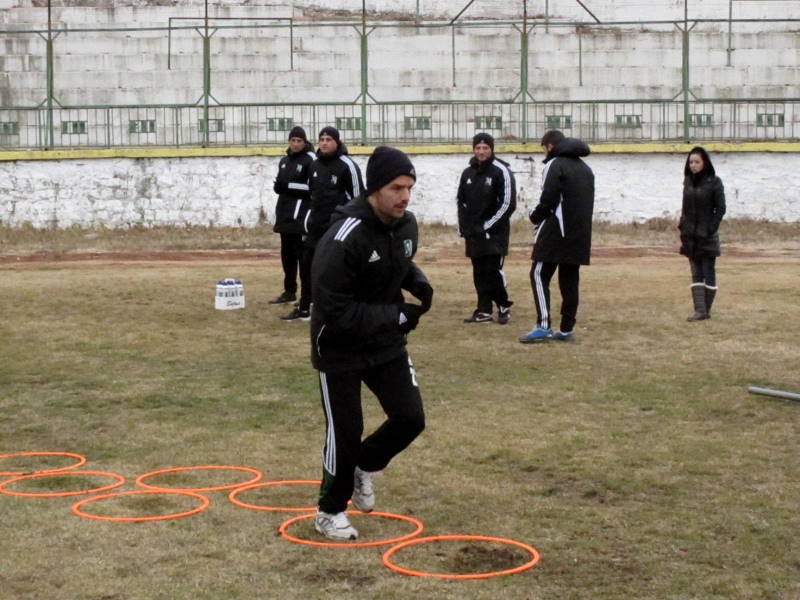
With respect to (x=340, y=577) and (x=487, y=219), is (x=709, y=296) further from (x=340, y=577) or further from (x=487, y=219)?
(x=340, y=577)

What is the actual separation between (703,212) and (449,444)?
650cm

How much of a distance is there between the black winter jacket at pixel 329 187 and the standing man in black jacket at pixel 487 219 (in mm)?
1381

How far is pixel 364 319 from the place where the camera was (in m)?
6.51

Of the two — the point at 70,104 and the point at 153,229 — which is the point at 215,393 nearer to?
the point at 153,229

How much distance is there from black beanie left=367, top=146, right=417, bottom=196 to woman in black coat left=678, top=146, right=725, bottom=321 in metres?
8.34

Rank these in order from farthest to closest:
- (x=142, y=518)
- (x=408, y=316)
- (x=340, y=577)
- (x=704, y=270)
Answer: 1. (x=704, y=270)
2. (x=142, y=518)
3. (x=408, y=316)
4. (x=340, y=577)

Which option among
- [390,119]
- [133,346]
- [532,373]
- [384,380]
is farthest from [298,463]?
[390,119]

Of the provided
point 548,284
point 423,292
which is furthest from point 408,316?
point 548,284

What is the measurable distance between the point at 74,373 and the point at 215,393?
1654 mm

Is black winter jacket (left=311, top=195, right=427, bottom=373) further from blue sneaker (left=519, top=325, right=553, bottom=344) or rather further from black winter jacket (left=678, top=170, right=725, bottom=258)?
black winter jacket (left=678, top=170, right=725, bottom=258)

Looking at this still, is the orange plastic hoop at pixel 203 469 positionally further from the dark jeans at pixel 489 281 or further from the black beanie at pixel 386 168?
the dark jeans at pixel 489 281

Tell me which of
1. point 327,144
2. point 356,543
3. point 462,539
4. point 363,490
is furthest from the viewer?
point 327,144

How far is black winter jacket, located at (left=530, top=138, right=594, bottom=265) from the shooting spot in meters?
12.9

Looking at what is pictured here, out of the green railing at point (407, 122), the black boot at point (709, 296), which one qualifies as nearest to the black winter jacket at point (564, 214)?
the black boot at point (709, 296)
